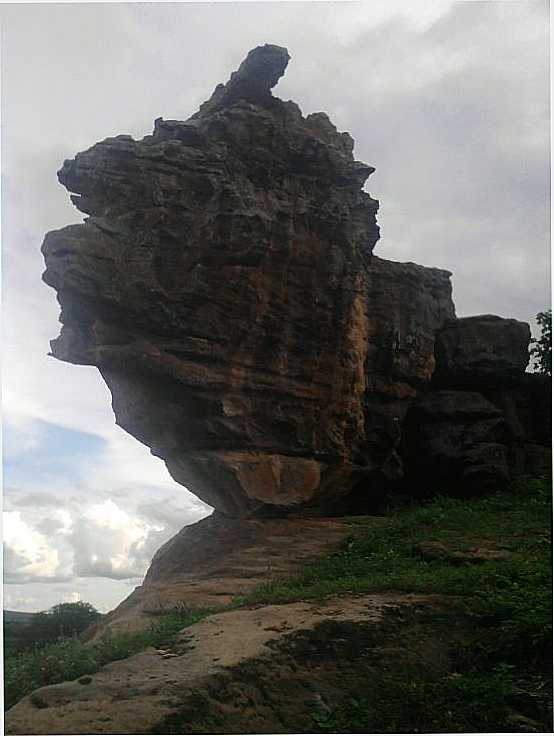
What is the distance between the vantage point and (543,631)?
8258 mm

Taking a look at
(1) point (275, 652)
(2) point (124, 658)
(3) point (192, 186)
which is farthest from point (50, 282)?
(1) point (275, 652)

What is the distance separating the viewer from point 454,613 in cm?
888

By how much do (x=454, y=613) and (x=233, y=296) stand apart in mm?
A: 6173

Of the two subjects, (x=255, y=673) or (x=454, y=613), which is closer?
(x=255, y=673)

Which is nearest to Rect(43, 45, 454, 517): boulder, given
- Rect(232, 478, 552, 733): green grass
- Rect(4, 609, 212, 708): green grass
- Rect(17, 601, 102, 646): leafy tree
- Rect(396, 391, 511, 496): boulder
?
Rect(232, 478, 552, 733): green grass

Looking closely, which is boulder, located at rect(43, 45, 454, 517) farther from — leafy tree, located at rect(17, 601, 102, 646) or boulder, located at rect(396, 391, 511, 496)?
leafy tree, located at rect(17, 601, 102, 646)

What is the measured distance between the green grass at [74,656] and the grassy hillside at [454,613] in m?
0.02

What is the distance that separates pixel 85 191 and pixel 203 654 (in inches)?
308

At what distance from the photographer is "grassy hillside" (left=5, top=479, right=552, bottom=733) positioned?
295 inches

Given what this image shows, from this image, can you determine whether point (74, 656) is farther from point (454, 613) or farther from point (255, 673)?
point (454, 613)

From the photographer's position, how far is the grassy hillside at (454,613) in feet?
24.6

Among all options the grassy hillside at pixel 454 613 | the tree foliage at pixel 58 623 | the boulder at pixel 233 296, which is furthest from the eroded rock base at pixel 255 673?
the boulder at pixel 233 296

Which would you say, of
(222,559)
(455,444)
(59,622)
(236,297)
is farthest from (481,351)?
(59,622)

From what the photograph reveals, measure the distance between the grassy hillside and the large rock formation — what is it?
6.35 feet
